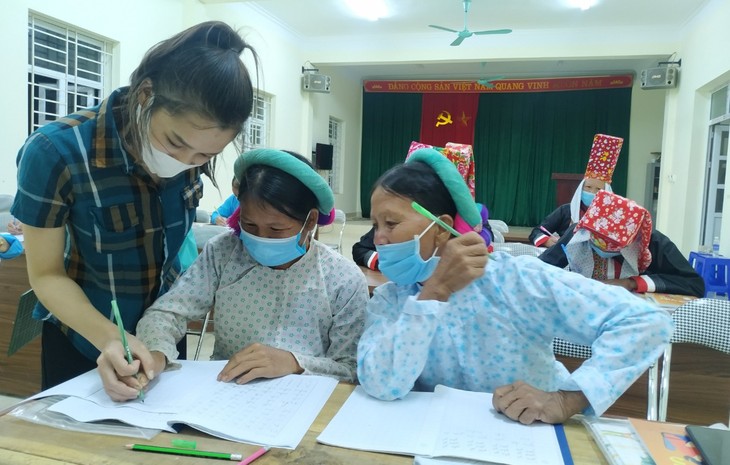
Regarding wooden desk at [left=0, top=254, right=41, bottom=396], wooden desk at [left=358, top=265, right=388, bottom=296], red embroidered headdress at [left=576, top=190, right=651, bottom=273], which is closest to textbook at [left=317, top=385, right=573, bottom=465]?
wooden desk at [left=358, top=265, right=388, bottom=296]

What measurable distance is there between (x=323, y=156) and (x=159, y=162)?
347 inches

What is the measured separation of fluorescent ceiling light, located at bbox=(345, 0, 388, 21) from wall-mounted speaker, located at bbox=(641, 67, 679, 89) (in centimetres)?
394

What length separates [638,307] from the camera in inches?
36.1

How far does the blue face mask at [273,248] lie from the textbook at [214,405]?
29 centimetres

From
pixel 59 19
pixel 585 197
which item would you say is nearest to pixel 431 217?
pixel 585 197

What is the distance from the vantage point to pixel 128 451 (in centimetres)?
72

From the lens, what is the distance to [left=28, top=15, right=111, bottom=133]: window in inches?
172

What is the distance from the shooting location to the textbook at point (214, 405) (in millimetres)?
774

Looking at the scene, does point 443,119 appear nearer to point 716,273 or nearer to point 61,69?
point 716,273

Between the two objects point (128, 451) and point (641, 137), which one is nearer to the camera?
point (128, 451)

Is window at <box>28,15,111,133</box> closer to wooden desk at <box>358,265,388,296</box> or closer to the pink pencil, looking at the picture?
wooden desk at <box>358,265,388,296</box>

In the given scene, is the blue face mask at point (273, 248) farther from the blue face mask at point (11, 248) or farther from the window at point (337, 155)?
the window at point (337, 155)

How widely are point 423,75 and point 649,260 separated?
967cm

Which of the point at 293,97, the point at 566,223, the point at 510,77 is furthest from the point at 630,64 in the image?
the point at 566,223
